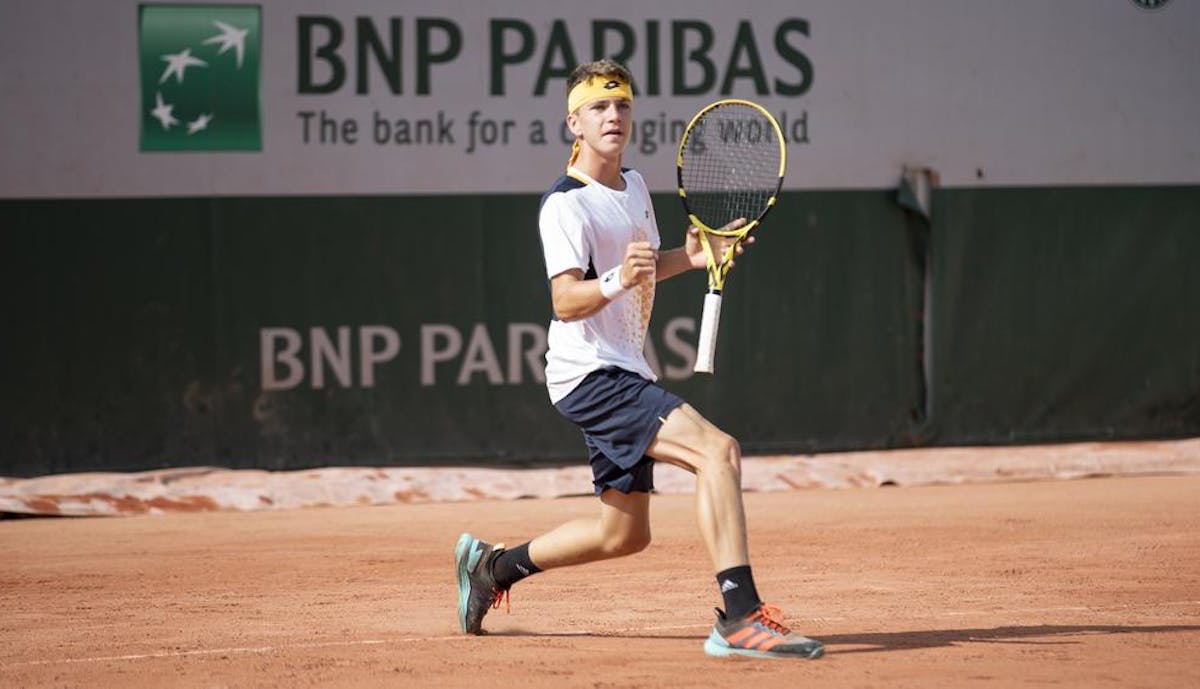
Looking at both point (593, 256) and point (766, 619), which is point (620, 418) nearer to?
point (593, 256)

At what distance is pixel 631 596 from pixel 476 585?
3.22 feet

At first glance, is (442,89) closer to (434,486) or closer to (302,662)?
(434,486)

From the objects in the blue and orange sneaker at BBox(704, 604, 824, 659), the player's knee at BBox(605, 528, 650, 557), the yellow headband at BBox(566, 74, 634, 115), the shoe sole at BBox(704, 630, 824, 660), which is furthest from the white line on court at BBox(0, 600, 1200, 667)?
the yellow headband at BBox(566, 74, 634, 115)

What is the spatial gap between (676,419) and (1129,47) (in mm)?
6382

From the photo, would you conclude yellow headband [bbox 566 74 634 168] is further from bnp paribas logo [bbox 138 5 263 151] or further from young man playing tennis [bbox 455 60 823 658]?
bnp paribas logo [bbox 138 5 263 151]

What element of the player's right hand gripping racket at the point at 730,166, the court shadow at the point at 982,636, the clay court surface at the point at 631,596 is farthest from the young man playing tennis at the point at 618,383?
the player's right hand gripping racket at the point at 730,166

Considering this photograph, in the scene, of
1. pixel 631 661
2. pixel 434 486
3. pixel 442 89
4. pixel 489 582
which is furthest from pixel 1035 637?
pixel 442 89

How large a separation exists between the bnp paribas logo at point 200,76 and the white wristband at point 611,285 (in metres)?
5.12

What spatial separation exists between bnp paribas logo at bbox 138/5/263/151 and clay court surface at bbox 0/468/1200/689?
6.59 ft

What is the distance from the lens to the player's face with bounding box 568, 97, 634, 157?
4.97 metres

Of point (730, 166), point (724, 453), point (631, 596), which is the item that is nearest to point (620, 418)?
point (724, 453)

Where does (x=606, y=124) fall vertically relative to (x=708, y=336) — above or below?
above

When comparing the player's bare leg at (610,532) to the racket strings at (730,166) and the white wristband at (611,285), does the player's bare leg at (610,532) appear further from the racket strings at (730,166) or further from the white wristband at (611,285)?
the racket strings at (730,166)

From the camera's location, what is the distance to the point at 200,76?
9.27 meters
